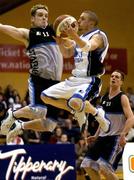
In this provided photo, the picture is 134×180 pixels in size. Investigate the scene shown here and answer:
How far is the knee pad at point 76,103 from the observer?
24.5 ft

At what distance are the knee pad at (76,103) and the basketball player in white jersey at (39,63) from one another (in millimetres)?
891

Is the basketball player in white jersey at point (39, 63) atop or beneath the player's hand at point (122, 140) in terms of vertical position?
atop

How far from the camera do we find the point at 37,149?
7469mm

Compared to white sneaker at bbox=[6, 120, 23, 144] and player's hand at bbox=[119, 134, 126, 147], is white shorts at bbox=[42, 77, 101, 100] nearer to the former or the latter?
player's hand at bbox=[119, 134, 126, 147]

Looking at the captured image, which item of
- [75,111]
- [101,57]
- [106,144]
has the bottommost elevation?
[106,144]

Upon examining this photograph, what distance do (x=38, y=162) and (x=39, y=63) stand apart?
1501 mm

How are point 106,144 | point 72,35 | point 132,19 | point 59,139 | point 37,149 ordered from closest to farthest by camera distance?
point 72,35
point 37,149
point 106,144
point 59,139
point 132,19

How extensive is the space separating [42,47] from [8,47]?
357 inches

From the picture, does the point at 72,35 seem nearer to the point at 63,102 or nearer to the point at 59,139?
the point at 63,102

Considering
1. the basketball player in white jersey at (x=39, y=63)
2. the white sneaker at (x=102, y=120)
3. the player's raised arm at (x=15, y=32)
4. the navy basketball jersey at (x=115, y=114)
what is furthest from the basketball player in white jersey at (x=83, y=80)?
the player's raised arm at (x=15, y=32)

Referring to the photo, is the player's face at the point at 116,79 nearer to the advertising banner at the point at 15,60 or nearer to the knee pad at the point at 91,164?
the knee pad at the point at 91,164

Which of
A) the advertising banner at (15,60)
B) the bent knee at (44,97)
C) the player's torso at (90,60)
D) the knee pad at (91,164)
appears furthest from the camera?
the advertising banner at (15,60)

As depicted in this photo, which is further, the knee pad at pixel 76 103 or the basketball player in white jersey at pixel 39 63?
the basketball player in white jersey at pixel 39 63

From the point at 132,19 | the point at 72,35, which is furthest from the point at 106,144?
the point at 132,19
